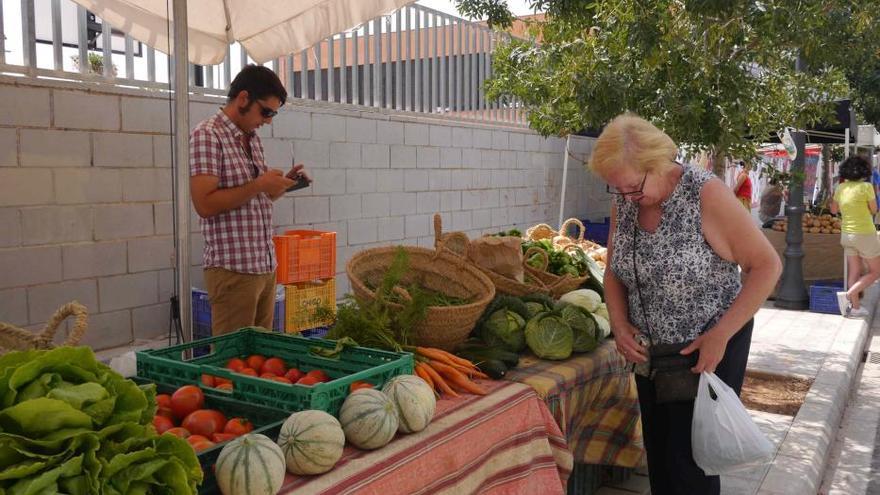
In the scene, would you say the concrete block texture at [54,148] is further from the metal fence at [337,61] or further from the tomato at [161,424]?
the tomato at [161,424]

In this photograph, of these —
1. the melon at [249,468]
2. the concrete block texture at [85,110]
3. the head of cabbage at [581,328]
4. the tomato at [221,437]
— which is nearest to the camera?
the melon at [249,468]

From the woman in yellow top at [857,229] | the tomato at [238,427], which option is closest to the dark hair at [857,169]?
the woman in yellow top at [857,229]

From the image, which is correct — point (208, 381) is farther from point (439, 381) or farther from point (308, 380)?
point (439, 381)

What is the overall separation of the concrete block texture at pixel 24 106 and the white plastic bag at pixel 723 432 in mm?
4402

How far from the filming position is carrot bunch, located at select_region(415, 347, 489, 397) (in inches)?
113

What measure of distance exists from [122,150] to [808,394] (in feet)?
18.5

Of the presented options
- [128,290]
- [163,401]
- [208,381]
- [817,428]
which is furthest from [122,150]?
[817,428]

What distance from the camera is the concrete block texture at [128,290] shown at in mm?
5691

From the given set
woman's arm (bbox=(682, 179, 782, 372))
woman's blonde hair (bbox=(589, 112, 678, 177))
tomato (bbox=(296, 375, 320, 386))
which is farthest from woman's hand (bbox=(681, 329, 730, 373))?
tomato (bbox=(296, 375, 320, 386))

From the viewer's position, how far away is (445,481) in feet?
7.99

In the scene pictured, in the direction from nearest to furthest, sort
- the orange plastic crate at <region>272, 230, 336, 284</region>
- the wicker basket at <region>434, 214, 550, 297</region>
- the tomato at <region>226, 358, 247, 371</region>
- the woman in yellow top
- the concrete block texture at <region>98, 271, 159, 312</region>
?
the tomato at <region>226, 358, 247, 371</region> < the wicker basket at <region>434, 214, 550, 297</region> < the concrete block texture at <region>98, 271, 159, 312</region> < the orange plastic crate at <region>272, 230, 336, 284</region> < the woman in yellow top

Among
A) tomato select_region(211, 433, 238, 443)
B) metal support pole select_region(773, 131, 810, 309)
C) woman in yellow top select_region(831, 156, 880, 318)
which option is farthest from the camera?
metal support pole select_region(773, 131, 810, 309)

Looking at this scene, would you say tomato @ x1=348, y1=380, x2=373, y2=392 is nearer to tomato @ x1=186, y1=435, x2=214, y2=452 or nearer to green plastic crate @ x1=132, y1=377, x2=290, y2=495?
green plastic crate @ x1=132, y1=377, x2=290, y2=495

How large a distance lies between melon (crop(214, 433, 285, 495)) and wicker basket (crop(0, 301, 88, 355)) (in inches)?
28.7
